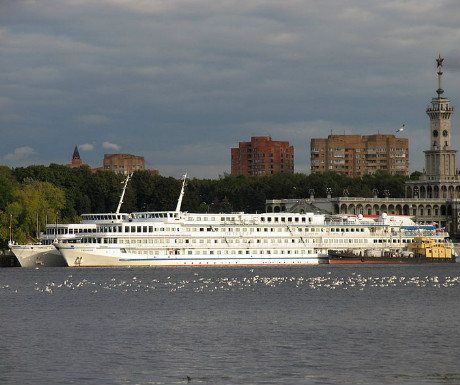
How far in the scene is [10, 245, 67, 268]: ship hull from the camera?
145m

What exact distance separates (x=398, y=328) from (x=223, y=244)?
8065 cm

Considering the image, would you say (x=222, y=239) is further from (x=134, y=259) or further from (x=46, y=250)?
(x=46, y=250)

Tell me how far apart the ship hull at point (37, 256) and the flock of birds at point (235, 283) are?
2789 centimetres

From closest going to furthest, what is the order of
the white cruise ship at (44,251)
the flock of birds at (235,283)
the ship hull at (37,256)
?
the flock of birds at (235,283)
the white cruise ship at (44,251)
the ship hull at (37,256)

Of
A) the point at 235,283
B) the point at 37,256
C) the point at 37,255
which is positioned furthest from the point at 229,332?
the point at 37,256

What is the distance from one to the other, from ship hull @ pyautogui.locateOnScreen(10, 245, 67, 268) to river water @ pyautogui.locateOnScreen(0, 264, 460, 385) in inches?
1422

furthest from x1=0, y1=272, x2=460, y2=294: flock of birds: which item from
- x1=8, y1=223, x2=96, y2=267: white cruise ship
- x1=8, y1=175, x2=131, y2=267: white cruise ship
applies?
x1=8, y1=223, x2=96, y2=267: white cruise ship

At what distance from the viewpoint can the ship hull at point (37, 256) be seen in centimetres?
14512

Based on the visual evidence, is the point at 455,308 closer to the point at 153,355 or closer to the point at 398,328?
the point at 398,328

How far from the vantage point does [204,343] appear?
58156 mm

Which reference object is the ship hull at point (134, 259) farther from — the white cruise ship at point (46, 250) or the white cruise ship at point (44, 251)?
the white cruise ship at point (44, 251)

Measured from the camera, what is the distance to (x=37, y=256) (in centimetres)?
14600

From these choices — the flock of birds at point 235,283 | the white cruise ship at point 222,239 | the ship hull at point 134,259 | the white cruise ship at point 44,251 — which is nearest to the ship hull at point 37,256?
the white cruise ship at point 44,251

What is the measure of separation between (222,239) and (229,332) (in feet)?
268
